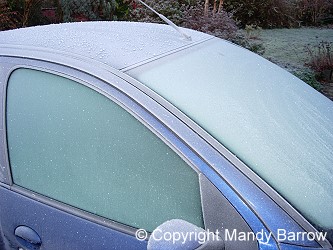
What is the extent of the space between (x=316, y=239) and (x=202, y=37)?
128 centimetres

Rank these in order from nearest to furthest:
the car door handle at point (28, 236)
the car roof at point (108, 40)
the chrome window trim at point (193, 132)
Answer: the chrome window trim at point (193, 132) → the car door handle at point (28, 236) → the car roof at point (108, 40)

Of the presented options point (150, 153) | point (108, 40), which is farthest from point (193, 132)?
point (108, 40)

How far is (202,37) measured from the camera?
2199mm

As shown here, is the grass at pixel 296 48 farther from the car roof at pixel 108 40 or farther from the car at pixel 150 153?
the car at pixel 150 153

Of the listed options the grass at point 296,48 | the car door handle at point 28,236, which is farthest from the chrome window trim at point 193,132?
the grass at point 296,48

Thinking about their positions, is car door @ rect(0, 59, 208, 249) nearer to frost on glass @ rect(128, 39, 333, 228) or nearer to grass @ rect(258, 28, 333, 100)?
frost on glass @ rect(128, 39, 333, 228)

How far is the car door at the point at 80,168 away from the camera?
4.65 ft

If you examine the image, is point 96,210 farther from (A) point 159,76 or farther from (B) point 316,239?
(B) point 316,239

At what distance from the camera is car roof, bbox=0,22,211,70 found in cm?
169

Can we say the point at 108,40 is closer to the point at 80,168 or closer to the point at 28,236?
the point at 80,168

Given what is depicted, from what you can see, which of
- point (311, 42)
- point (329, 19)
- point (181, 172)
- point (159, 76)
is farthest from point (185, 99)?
point (329, 19)

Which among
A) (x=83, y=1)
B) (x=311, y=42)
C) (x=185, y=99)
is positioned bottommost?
(x=311, y=42)

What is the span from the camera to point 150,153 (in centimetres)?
143

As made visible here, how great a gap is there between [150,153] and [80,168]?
305 millimetres
